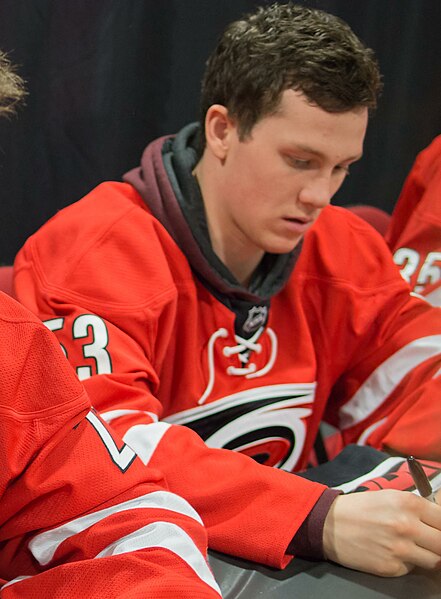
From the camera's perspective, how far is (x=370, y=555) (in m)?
0.92

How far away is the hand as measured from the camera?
0.92 m

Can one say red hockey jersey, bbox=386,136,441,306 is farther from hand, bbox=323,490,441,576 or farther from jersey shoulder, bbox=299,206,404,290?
hand, bbox=323,490,441,576

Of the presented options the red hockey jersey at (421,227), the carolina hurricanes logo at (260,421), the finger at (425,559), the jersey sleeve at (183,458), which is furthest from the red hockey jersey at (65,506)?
the red hockey jersey at (421,227)

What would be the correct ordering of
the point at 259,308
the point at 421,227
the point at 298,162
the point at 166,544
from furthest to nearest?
1. the point at 421,227
2. the point at 259,308
3. the point at 298,162
4. the point at 166,544

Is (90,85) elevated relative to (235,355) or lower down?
elevated

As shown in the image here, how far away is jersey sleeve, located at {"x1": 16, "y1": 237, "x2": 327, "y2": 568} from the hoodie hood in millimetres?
155

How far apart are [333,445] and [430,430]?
1.05 ft

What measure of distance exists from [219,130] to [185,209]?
4.5 inches

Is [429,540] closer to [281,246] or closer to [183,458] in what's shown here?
[183,458]

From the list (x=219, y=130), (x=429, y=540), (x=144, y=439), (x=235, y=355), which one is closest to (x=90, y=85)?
(x=219, y=130)

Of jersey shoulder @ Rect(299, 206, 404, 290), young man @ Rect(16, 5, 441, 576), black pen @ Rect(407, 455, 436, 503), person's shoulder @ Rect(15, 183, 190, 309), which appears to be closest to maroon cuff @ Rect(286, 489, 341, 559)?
young man @ Rect(16, 5, 441, 576)

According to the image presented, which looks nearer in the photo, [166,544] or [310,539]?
[166,544]

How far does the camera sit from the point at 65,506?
2.56 feet

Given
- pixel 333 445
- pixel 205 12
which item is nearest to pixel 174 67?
pixel 205 12
